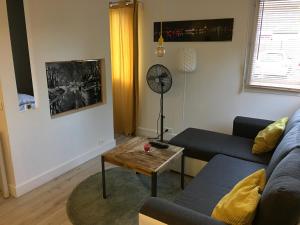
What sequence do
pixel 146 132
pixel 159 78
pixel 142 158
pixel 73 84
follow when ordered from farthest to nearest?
pixel 146 132 → pixel 159 78 → pixel 73 84 → pixel 142 158

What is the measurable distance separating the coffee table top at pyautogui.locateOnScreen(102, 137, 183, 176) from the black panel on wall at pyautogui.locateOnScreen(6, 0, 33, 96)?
120 centimetres

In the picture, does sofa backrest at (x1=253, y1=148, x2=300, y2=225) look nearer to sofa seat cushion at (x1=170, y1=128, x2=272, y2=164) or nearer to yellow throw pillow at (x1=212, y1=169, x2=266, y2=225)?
yellow throw pillow at (x1=212, y1=169, x2=266, y2=225)

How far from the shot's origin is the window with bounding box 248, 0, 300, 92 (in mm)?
3066

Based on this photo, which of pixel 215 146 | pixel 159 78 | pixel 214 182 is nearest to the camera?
pixel 214 182

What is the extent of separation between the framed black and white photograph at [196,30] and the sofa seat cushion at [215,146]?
138cm

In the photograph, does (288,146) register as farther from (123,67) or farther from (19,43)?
(123,67)

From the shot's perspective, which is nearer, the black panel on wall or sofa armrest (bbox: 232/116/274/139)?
the black panel on wall

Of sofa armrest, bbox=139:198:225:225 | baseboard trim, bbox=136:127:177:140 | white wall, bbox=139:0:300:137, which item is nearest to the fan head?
white wall, bbox=139:0:300:137

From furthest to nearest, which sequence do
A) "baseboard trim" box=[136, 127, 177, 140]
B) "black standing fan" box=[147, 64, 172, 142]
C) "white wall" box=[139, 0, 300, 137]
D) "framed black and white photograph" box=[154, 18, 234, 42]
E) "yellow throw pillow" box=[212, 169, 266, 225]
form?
"baseboard trim" box=[136, 127, 177, 140] → "black standing fan" box=[147, 64, 172, 142] → "framed black and white photograph" box=[154, 18, 234, 42] → "white wall" box=[139, 0, 300, 137] → "yellow throw pillow" box=[212, 169, 266, 225]

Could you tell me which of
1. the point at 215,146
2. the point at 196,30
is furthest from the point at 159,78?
the point at 215,146

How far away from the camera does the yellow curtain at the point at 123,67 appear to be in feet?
13.4

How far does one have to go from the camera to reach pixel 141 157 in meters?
2.49

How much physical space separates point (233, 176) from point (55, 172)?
208cm

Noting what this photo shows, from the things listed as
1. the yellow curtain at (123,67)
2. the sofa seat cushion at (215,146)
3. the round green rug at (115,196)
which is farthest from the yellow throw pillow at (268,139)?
the yellow curtain at (123,67)
